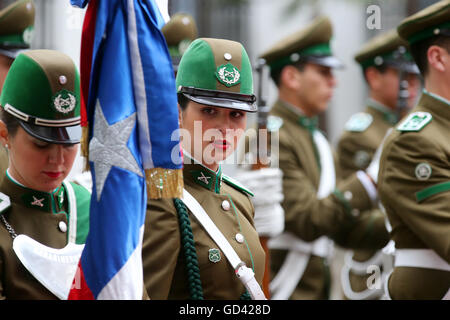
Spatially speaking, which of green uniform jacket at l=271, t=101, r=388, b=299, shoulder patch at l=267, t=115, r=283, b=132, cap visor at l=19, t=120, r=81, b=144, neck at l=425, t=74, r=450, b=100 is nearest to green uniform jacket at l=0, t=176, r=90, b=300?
cap visor at l=19, t=120, r=81, b=144

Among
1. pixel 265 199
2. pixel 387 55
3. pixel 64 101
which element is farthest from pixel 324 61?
pixel 64 101

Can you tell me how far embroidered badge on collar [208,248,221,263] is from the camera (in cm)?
327

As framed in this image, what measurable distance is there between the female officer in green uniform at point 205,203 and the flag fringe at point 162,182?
0.26m

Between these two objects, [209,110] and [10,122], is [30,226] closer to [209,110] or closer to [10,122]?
[10,122]

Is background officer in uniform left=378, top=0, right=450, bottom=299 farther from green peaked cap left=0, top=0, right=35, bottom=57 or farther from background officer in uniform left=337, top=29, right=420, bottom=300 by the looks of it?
background officer in uniform left=337, top=29, right=420, bottom=300

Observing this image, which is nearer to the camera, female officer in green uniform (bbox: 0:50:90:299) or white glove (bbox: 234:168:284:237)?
female officer in green uniform (bbox: 0:50:90:299)

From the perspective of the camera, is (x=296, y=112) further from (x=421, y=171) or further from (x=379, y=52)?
(x=421, y=171)

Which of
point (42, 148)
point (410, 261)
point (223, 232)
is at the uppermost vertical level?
point (42, 148)

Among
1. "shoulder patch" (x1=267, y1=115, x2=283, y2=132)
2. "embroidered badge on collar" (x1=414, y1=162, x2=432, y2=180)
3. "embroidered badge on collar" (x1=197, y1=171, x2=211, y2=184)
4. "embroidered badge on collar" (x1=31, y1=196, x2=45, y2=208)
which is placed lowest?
"shoulder patch" (x1=267, y1=115, x2=283, y2=132)

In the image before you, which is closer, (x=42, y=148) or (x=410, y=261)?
(x=42, y=148)

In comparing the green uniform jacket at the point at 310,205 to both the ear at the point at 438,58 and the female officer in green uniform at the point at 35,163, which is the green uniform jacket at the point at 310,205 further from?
the female officer in green uniform at the point at 35,163

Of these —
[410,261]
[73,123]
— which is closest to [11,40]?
[73,123]

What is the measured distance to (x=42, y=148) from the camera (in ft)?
11.1

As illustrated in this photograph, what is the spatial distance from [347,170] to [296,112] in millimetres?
997
